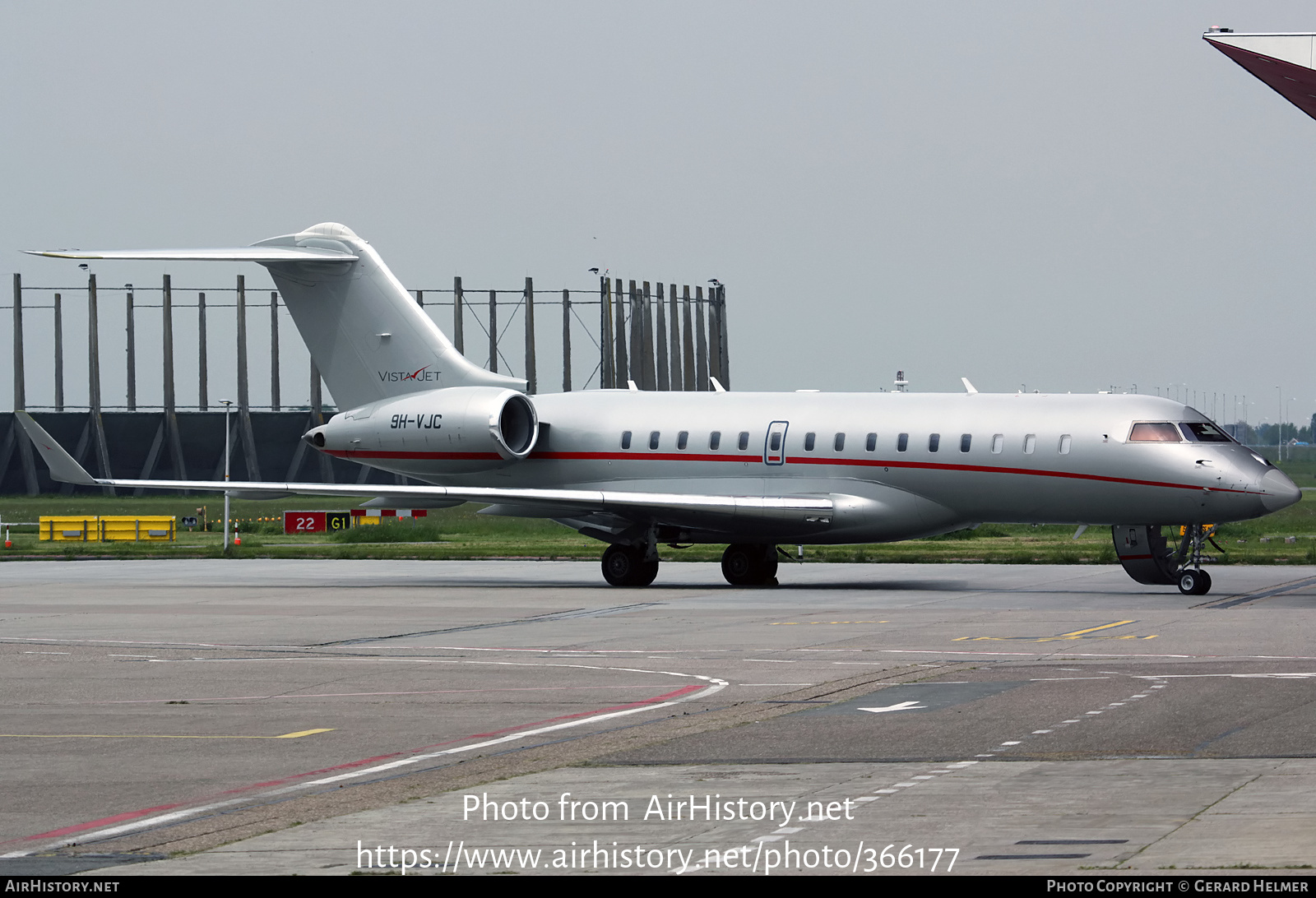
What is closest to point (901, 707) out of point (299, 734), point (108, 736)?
point (299, 734)

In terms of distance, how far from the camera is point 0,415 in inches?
3883

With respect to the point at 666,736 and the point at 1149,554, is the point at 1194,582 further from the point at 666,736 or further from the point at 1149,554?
the point at 666,736

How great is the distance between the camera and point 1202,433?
→ 105 ft

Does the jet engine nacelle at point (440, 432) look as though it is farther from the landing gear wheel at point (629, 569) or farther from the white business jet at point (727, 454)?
the landing gear wheel at point (629, 569)

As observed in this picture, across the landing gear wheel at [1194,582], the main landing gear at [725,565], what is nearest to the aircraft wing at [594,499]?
the main landing gear at [725,565]

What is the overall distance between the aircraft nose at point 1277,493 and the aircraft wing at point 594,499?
8.12 metres

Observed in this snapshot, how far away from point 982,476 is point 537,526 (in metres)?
33.5

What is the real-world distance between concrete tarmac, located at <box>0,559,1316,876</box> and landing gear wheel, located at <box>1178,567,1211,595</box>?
1.60 metres

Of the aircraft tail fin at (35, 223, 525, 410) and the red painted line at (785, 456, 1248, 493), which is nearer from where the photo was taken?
the red painted line at (785, 456, 1248, 493)

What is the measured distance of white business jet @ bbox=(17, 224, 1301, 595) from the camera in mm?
32094

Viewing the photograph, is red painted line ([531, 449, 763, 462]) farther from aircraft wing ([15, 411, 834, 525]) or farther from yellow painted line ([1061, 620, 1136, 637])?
yellow painted line ([1061, 620, 1136, 637])

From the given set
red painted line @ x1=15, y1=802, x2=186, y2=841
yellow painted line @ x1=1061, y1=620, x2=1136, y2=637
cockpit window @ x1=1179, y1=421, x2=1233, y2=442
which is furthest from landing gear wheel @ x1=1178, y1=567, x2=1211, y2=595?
red painted line @ x1=15, y1=802, x2=186, y2=841

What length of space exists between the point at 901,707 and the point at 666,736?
270 cm

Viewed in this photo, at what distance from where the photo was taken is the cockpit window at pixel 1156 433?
31.8 m
